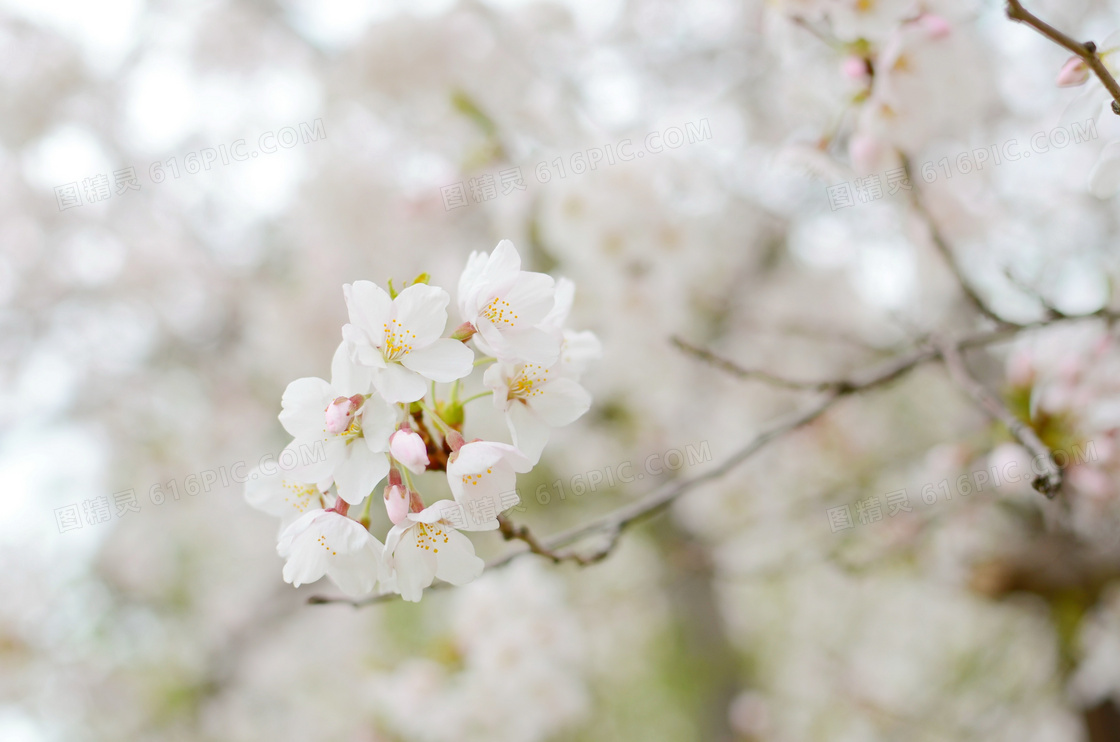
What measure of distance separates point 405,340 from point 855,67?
905mm

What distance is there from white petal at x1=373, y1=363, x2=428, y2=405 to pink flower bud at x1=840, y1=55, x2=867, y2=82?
914 mm

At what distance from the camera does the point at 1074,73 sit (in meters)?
0.85

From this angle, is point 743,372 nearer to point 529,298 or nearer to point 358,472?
point 529,298

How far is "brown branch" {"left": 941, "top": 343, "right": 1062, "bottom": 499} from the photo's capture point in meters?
0.69

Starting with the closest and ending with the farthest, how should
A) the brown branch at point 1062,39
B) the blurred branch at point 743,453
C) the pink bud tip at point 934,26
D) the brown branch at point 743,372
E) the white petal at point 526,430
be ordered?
the brown branch at point 1062,39 < the white petal at point 526,430 < the blurred branch at point 743,453 < the brown branch at point 743,372 < the pink bud tip at point 934,26

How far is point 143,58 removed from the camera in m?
4.61

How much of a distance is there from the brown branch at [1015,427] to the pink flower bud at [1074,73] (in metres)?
0.36

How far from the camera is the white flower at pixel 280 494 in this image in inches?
33.8

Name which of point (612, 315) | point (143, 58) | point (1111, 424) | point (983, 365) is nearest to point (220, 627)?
point (143, 58)

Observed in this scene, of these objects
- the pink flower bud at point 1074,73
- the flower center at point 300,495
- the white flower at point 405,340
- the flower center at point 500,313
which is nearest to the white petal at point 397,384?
the white flower at point 405,340

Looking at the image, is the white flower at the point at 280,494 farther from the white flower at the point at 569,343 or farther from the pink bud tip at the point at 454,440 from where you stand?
the white flower at the point at 569,343

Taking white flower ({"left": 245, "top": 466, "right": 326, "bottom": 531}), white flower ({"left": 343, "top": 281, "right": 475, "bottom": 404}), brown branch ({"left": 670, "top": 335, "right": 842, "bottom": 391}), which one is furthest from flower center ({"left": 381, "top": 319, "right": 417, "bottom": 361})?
brown branch ({"left": 670, "top": 335, "right": 842, "bottom": 391})

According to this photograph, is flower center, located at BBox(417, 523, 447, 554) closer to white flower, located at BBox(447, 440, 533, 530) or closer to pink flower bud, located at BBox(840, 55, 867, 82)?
white flower, located at BBox(447, 440, 533, 530)

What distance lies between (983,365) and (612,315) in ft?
4.09
